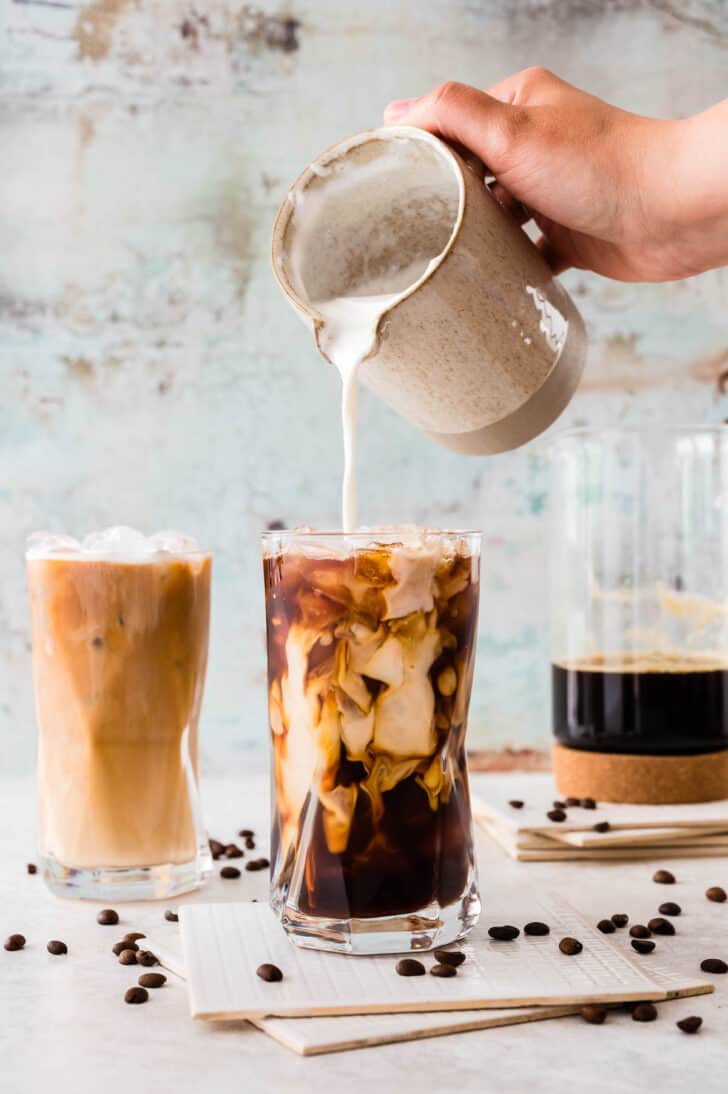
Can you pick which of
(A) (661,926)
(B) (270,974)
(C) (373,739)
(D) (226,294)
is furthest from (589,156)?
(D) (226,294)

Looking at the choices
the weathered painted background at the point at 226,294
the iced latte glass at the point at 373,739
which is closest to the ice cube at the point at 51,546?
the iced latte glass at the point at 373,739

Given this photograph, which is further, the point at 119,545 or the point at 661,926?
the point at 119,545

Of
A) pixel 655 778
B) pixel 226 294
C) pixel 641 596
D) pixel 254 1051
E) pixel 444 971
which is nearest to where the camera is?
pixel 254 1051

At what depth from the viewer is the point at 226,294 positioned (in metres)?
2.34

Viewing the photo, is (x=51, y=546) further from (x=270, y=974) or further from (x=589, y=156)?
(x=589, y=156)

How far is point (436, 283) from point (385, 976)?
600 millimetres

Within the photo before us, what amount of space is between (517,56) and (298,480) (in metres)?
0.93

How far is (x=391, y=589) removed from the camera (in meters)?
1.01

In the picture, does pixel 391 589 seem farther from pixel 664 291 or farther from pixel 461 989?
pixel 664 291

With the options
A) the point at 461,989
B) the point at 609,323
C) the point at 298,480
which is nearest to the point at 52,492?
the point at 298,480

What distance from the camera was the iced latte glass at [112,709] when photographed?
1.22 meters

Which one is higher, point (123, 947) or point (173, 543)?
point (173, 543)

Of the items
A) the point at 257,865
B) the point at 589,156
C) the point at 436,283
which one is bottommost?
the point at 257,865

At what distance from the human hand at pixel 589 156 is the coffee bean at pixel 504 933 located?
2.41 ft
